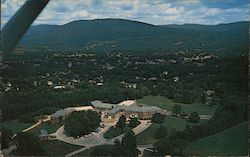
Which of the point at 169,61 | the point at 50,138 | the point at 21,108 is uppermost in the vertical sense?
the point at 169,61

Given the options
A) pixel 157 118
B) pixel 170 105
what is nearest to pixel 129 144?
pixel 157 118

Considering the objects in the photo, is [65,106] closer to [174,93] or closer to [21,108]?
[21,108]

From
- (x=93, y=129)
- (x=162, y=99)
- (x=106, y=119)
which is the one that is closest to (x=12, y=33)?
(x=93, y=129)

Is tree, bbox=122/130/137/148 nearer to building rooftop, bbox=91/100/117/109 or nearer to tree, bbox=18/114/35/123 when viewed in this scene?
building rooftop, bbox=91/100/117/109

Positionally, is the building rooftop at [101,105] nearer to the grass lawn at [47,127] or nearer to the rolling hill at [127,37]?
the grass lawn at [47,127]

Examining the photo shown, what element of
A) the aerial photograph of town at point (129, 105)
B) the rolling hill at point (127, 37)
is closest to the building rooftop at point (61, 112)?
the aerial photograph of town at point (129, 105)

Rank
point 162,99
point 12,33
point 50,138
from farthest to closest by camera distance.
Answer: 1. point 162,99
2. point 50,138
3. point 12,33

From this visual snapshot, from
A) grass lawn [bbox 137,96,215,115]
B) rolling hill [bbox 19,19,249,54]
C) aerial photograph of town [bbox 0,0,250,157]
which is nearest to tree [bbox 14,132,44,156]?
aerial photograph of town [bbox 0,0,250,157]
